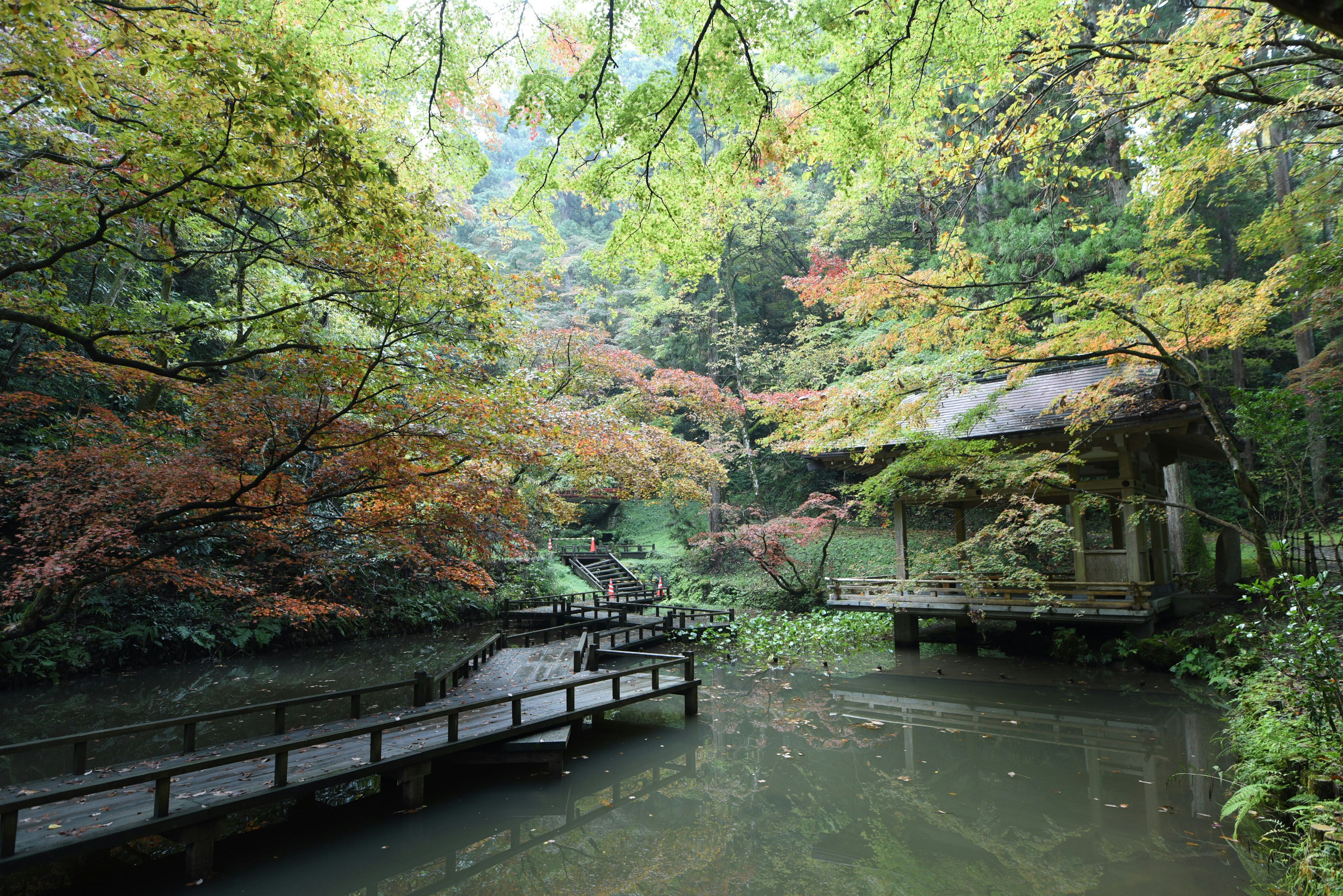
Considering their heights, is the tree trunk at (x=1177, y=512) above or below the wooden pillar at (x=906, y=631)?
above

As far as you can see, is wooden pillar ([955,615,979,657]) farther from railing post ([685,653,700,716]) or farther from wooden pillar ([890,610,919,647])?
railing post ([685,653,700,716])

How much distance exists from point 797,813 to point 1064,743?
144 inches

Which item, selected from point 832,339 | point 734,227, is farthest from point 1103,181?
point 734,227

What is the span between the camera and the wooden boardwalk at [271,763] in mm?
4191

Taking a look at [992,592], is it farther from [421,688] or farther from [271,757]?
[271,757]

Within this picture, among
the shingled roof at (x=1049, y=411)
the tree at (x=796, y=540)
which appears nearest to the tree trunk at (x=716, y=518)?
the tree at (x=796, y=540)

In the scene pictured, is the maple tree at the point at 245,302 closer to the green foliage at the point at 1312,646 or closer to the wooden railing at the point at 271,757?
the wooden railing at the point at 271,757

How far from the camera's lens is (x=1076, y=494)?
400 inches

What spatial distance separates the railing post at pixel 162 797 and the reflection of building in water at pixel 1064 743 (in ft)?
20.5

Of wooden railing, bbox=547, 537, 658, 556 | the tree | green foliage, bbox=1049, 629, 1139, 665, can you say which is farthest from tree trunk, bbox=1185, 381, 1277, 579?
wooden railing, bbox=547, 537, 658, 556

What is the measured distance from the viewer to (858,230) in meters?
20.7

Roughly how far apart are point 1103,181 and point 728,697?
16009 mm

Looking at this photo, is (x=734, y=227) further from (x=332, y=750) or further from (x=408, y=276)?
(x=332, y=750)

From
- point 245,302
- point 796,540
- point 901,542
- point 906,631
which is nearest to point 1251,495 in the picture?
point 901,542
